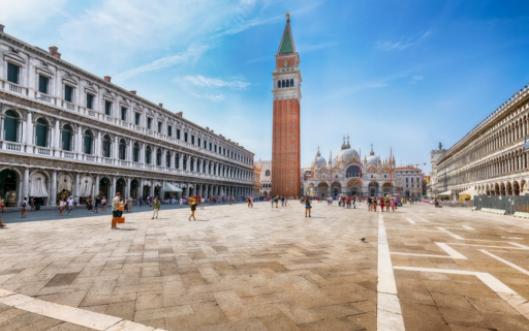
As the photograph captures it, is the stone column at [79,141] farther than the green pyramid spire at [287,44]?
No

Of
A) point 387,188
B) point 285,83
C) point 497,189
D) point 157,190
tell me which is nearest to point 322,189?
point 387,188

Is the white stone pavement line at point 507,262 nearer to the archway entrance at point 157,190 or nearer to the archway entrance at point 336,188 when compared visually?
the archway entrance at point 157,190

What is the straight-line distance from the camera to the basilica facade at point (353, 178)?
300 ft

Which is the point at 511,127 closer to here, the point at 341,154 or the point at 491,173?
the point at 491,173

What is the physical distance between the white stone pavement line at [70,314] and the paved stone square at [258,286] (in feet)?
0.04

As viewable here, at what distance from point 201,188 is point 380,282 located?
141ft

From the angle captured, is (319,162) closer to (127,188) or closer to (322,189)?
(322,189)

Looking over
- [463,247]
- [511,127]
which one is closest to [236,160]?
[511,127]

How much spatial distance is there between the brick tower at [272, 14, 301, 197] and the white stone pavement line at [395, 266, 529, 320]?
65.6 meters

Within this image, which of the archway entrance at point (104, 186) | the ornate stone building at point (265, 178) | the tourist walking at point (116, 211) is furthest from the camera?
the ornate stone building at point (265, 178)

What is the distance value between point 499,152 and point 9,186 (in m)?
49.8

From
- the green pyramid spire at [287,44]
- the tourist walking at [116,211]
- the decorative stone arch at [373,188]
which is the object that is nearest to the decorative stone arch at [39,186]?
the tourist walking at [116,211]

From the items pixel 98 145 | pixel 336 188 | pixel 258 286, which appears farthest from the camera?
pixel 336 188

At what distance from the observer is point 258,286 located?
15.5ft
